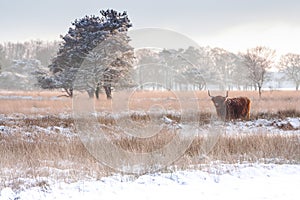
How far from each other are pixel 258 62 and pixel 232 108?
2041 centimetres

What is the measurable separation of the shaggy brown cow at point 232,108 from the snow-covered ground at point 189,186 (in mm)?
7237

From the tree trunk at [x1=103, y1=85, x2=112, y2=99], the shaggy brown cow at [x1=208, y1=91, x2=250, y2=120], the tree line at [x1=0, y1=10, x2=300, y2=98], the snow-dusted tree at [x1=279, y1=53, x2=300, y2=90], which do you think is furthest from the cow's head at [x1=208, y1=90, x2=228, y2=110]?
the snow-dusted tree at [x1=279, y1=53, x2=300, y2=90]

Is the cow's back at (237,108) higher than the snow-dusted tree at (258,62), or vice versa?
the snow-dusted tree at (258,62)

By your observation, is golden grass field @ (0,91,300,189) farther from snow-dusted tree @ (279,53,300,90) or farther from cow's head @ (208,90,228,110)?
snow-dusted tree @ (279,53,300,90)

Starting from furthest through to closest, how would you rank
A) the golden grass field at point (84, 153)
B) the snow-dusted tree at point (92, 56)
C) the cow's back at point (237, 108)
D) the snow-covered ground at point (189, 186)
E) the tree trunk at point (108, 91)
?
1. the tree trunk at point (108, 91)
2. the snow-dusted tree at point (92, 56)
3. the cow's back at point (237, 108)
4. the golden grass field at point (84, 153)
5. the snow-covered ground at point (189, 186)

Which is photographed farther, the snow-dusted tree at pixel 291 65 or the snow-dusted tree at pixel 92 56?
the snow-dusted tree at pixel 291 65

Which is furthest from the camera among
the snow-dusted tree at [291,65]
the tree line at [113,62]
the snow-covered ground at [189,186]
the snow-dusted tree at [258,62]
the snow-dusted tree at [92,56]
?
the snow-dusted tree at [291,65]

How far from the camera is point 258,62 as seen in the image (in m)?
31.2

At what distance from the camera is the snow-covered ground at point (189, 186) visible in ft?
13.9

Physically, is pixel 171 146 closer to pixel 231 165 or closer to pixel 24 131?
pixel 231 165

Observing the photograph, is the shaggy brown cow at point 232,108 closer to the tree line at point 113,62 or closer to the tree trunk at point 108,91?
the tree line at point 113,62

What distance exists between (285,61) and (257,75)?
1415 inches

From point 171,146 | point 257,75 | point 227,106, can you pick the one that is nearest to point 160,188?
point 171,146

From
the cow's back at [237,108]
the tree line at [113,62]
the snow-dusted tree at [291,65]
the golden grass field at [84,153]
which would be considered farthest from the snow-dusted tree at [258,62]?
the snow-dusted tree at [291,65]
